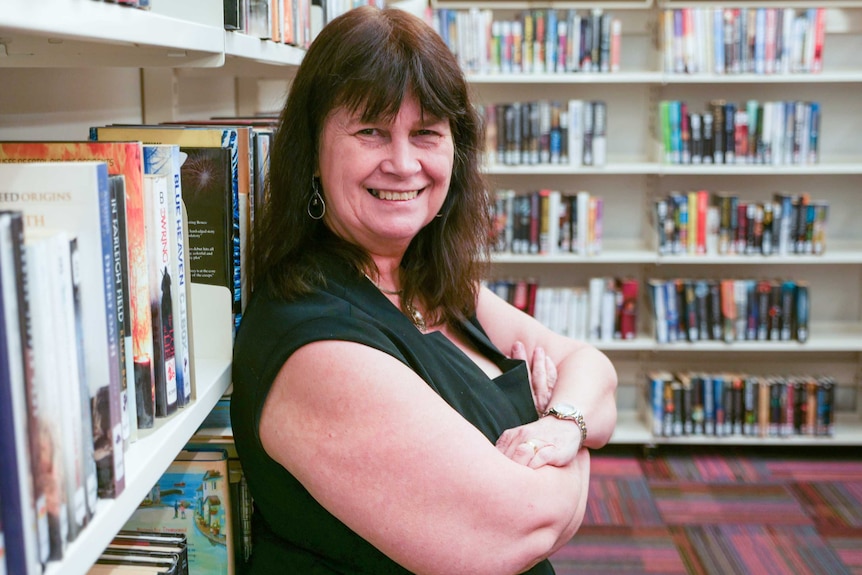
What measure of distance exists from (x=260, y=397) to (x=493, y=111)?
2920mm

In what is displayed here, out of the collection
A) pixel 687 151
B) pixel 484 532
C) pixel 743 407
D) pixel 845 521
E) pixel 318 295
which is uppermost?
pixel 687 151

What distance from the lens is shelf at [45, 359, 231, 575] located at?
60 cm

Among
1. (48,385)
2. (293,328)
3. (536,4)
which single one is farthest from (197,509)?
(536,4)

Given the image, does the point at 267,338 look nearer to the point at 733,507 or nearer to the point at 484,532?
the point at 484,532

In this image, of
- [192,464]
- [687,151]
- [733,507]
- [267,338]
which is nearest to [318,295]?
[267,338]

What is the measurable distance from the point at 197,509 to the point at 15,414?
0.60 m

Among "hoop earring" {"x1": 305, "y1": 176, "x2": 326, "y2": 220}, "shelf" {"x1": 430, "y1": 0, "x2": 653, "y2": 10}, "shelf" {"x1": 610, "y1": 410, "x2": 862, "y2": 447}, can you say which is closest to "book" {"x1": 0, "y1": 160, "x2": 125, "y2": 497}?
"hoop earring" {"x1": 305, "y1": 176, "x2": 326, "y2": 220}

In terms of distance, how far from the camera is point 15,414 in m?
0.51

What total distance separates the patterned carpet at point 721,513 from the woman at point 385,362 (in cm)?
173

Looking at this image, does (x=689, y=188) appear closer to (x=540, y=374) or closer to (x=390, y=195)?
(x=540, y=374)

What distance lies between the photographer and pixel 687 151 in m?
3.78

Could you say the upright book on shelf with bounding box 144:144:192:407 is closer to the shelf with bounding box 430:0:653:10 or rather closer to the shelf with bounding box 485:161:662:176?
the shelf with bounding box 485:161:662:176

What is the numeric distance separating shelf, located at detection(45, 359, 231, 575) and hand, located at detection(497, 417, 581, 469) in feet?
1.40

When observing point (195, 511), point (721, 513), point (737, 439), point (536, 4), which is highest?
point (536, 4)
